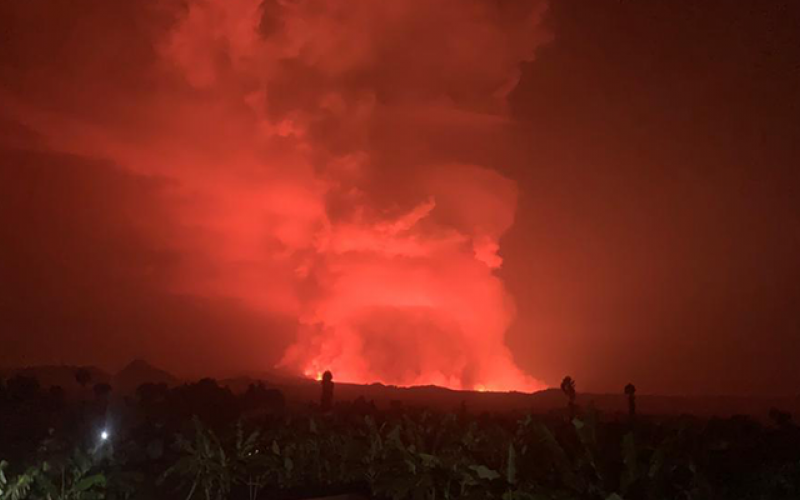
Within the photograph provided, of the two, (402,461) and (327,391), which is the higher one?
(327,391)

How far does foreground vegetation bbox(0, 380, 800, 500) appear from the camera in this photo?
10727 millimetres

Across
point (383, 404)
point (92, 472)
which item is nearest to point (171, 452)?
point (92, 472)

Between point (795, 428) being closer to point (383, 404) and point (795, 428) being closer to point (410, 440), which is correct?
point (410, 440)

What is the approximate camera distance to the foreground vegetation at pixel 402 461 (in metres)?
10.7

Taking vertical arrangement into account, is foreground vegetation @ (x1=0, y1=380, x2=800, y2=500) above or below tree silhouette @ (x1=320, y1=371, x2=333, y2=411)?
below

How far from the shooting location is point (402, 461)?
621 inches

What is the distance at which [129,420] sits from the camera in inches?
1161

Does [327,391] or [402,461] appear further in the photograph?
[327,391]

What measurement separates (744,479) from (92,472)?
12.6 metres

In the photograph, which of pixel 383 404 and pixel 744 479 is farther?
pixel 383 404

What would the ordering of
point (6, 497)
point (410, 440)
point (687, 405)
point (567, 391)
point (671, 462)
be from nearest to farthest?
point (671, 462) < point (6, 497) < point (410, 440) < point (567, 391) < point (687, 405)

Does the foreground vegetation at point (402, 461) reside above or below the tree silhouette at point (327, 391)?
below

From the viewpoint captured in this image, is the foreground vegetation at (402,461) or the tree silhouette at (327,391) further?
the tree silhouette at (327,391)

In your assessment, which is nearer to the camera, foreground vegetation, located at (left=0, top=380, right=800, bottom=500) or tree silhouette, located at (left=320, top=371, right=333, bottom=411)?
foreground vegetation, located at (left=0, top=380, right=800, bottom=500)
